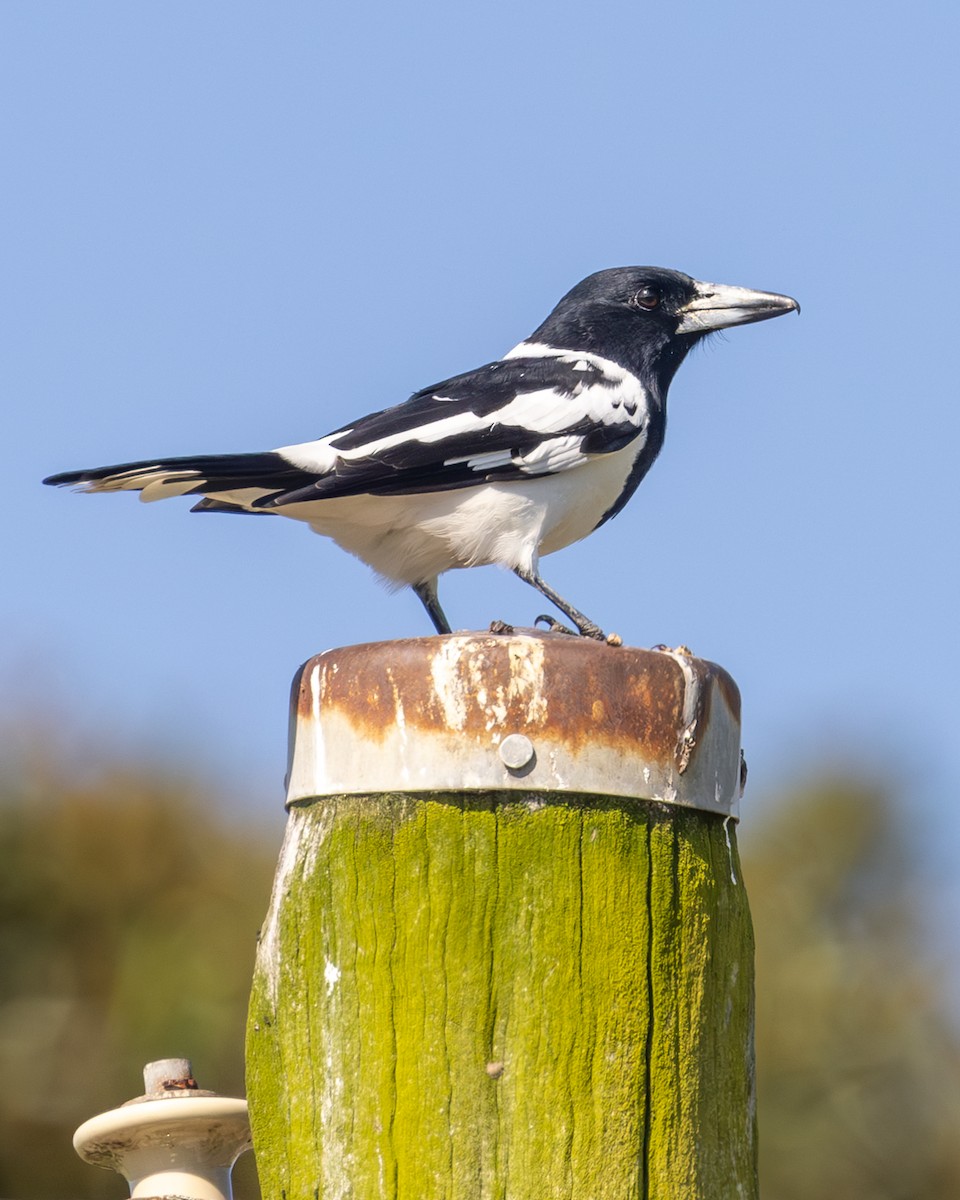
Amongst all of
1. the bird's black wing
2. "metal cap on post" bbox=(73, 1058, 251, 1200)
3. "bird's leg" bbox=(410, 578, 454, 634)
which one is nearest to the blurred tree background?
"bird's leg" bbox=(410, 578, 454, 634)

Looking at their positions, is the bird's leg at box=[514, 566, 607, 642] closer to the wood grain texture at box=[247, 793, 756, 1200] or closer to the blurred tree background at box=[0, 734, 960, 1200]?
the wood grain texture at box=[247, 793, 756, 1200]

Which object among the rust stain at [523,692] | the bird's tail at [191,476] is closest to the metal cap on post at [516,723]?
the rust stain at [523,692]

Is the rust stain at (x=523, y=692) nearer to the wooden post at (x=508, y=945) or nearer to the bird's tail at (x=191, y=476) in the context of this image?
the wooden post at (x=508, y=945)

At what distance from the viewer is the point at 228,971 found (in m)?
10.2

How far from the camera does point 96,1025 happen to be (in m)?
10.2

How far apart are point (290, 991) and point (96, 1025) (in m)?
8.11

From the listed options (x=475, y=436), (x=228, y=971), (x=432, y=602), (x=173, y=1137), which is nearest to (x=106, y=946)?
(x=228, y=971)

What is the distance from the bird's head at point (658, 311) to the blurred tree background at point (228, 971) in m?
5.05

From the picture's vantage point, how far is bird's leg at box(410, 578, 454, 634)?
5.23 metres

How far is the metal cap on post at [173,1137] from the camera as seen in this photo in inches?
106

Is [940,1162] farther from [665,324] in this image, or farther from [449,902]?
[449,902]

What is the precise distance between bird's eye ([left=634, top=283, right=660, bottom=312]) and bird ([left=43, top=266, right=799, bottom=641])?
0.49m

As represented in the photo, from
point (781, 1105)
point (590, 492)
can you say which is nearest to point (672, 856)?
point (590, 492)

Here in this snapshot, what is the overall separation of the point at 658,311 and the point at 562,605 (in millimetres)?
1617
